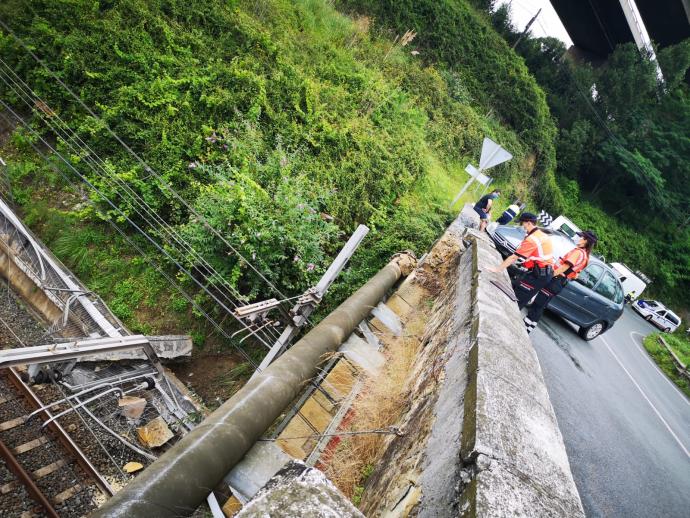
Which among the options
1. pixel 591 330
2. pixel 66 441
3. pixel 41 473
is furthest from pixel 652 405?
pixel 41 473

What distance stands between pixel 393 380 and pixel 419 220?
18.1ft

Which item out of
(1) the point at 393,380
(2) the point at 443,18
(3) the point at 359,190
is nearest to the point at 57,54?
(3) the point at 359,190

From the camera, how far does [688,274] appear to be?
28.7 m

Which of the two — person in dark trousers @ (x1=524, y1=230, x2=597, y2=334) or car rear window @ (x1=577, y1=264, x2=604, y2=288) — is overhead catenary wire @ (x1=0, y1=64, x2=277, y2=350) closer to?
person in dark trousers @ (x1=524, y1=230, x2=597, y2=334)

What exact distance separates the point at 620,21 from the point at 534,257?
2946 centimetres

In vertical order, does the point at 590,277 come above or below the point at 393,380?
above

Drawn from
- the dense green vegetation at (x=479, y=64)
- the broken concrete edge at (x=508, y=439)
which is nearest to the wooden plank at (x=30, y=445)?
the broken concrete edge at (x=508, y=439)

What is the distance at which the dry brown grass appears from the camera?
270 cm

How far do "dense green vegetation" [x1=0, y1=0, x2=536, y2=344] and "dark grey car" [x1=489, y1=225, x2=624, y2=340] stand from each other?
5.79 feet

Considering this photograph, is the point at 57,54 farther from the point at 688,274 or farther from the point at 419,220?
the point at 688,274

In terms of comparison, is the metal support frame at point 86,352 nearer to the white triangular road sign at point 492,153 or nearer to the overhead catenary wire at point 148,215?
the overhead catenary wire at point 148,215

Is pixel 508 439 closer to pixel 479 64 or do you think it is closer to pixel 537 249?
pixel 537 249

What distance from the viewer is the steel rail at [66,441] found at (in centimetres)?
438

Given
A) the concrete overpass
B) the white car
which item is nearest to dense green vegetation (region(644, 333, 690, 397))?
the white car
